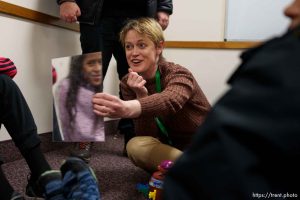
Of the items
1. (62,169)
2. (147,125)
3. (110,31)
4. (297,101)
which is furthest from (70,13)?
(297,101)

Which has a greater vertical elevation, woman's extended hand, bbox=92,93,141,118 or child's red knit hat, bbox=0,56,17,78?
child's red knit hat, bbox=0,56,17,78

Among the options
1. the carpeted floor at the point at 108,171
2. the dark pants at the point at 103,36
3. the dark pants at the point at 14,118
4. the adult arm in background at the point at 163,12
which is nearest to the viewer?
the dark pants at the point at 14,118

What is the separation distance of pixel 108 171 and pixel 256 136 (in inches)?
41.2

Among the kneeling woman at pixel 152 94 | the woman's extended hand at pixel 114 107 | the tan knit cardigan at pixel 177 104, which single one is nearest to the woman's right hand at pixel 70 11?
the kneeling woman at pixel 152 94

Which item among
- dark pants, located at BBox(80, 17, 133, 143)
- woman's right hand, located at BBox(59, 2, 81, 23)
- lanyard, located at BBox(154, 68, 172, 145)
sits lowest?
lanyard, located at BBox(154, 68, 172, 145)

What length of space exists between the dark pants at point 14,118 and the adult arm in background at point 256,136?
27.7 inches

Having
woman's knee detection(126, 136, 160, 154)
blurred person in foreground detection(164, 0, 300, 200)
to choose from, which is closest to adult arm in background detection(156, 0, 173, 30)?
woman's knee detection(126, 136, 160, 154)

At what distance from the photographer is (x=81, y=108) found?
85 cm

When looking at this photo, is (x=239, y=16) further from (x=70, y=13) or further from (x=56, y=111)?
(x=56, y=111)

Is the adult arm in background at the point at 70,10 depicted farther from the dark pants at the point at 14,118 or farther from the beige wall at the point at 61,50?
the dark pants at the point at 14,118

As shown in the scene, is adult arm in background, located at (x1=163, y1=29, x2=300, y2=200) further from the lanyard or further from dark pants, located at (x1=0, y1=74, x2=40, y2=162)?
the lanyard

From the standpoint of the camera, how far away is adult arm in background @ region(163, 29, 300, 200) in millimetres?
234

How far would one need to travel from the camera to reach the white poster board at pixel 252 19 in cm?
218

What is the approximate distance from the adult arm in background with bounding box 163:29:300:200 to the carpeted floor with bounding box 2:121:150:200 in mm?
755
